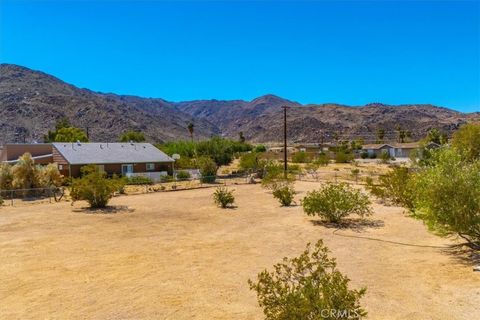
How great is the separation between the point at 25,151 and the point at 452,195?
49.9 metres

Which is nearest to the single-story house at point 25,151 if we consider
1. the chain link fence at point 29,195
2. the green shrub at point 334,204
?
the chain link fence at point 29,195

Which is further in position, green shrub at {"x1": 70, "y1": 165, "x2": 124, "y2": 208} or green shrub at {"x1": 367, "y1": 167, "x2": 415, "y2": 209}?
green shrub at {"x1": 70, "y1": 165, "x2": 124, "y2": 208}

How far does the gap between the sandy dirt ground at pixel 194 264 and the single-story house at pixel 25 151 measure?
87.0 feet

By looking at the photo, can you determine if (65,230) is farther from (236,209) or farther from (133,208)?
(236,209)

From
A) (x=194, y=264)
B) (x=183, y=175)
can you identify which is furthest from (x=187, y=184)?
(x=194, y=264)

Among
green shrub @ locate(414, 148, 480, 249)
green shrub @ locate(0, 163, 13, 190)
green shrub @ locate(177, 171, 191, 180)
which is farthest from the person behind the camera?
green shrub @ locate(177, 171, 191, 180)

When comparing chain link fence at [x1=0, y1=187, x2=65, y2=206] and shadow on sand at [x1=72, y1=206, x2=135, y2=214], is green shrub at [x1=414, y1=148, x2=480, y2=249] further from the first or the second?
chain link fence at [x1=0, y1=187, x2=65, y2=206]

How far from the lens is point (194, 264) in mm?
12586

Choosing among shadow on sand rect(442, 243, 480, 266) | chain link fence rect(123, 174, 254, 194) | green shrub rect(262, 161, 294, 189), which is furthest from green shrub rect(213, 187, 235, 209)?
shadow on sand rect(442, 243, 480, 266)

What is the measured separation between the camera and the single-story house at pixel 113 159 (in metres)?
43.0

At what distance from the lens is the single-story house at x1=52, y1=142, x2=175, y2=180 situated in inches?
1695

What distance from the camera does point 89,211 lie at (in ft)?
81.5

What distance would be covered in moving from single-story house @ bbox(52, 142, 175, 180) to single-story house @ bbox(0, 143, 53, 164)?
7.91ft

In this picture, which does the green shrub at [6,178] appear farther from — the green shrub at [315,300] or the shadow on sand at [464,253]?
the green shrub at [315,300]
